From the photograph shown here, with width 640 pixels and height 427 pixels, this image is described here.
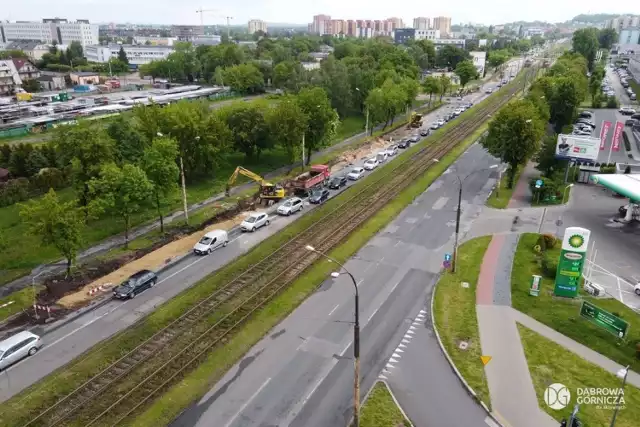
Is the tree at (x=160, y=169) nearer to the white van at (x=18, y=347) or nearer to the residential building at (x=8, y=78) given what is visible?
the white van at (x=18, y=347)

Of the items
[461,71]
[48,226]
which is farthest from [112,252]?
[461,71]

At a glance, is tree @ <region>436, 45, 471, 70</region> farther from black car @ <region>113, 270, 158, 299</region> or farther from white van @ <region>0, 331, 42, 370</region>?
white van @ <region>0, 331, 42, 370</region>

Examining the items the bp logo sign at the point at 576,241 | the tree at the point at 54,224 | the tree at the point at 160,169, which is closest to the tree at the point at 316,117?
the tree at the point at 160,169

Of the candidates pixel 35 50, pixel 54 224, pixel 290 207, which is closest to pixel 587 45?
pixel 290 207

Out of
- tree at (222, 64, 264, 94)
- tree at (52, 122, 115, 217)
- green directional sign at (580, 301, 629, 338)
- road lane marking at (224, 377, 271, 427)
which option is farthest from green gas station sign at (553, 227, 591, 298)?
tree at (222, 64, 264, 94)

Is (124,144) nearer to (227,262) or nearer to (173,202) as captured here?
(173,202)

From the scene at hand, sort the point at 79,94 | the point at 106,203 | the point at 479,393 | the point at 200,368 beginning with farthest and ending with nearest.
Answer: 1. the point at 79,94
2. the point at 106,203
3. the point at 200,368
4. the point at 479,393
